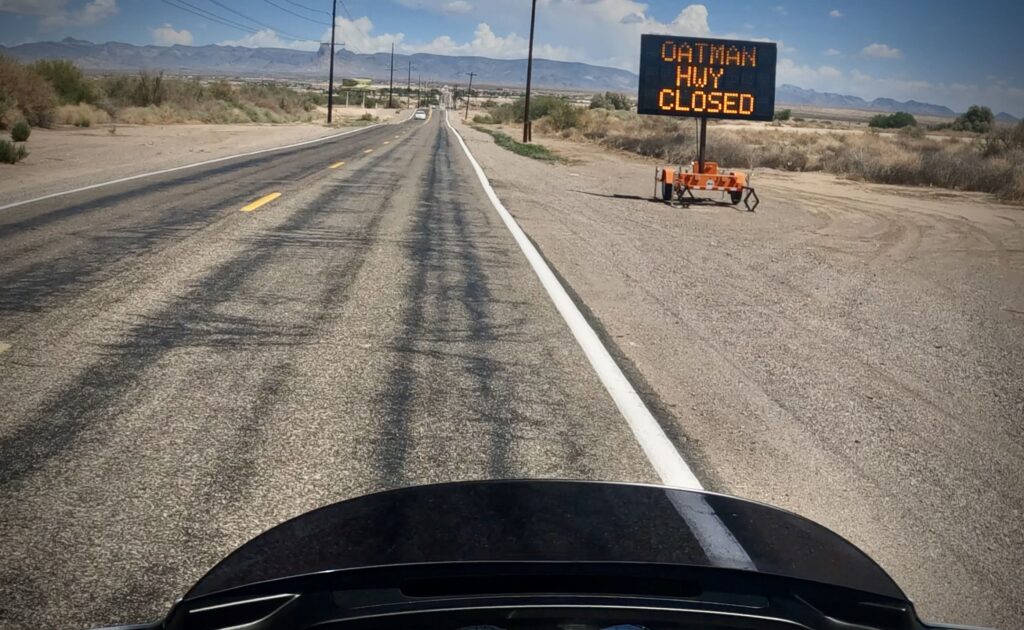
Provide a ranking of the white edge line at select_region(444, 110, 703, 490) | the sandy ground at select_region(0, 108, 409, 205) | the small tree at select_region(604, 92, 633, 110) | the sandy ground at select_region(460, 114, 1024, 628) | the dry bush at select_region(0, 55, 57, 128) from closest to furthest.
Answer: the sandy ground at select_region(460, 114, 1024, 628) → the white edge line at select_region(444, 110, 703, 490) → the sandy ground at select_region(0, 108, 409, 205) → the dry bush at select_region(0, 55, 57, 128) → the small tree at select_region(604, 92, 633, 110)

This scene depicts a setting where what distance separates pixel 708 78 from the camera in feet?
65.2

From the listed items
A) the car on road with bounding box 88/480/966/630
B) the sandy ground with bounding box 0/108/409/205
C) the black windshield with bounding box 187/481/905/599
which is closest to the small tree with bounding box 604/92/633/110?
the sandy ground with bounding box 0/108/409/205

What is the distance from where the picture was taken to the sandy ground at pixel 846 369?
4.48 m

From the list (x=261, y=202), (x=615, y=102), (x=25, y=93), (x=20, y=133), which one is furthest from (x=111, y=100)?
(x=615, y=102)

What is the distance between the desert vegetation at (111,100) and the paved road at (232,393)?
2849cm

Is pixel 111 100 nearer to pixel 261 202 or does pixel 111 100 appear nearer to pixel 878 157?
pixel 878 157

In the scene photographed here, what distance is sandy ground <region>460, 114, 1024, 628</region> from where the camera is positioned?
448cm

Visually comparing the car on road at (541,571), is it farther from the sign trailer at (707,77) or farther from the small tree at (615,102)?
the small tree at (615,102)

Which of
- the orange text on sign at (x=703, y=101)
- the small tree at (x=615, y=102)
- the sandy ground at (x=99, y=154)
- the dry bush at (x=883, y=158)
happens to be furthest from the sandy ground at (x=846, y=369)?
the small tree at (x=615, y=102)

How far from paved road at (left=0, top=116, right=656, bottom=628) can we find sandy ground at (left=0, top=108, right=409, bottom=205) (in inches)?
279

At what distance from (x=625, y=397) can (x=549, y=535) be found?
424cm

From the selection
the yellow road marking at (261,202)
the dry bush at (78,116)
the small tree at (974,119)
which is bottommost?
the yellow road marking at (261,202)

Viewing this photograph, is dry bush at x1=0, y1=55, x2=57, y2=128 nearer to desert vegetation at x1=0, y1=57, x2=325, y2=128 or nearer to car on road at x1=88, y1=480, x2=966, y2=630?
desert vegetation at x1=0, y1=57, x2=325, y2=128

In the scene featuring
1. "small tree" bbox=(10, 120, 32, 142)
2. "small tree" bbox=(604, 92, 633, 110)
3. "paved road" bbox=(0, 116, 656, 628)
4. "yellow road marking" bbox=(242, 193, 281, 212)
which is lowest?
"paved road" bbox=(0, 116, 656, 628)
